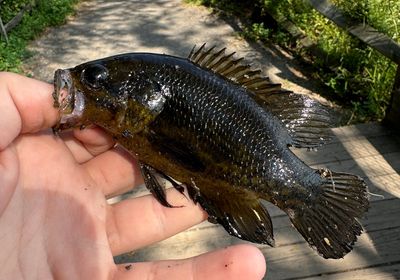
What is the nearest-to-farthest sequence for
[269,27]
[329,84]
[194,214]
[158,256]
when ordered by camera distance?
[194,214] < [158,256] < [329,84] < [269,27]

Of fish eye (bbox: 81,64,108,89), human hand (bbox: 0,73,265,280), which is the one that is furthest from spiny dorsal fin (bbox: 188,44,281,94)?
human hand (bbox: 0,73,265,280)

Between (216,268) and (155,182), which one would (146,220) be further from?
(216,268)

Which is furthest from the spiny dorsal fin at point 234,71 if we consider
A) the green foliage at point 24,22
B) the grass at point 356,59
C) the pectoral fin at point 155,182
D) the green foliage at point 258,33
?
the green foliage at point 258,33

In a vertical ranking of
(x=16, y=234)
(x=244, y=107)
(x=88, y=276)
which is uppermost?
(x=244, y=107)

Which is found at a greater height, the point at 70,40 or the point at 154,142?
the point at 154,142

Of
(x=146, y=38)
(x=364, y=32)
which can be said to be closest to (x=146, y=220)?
(x=364, y=32)

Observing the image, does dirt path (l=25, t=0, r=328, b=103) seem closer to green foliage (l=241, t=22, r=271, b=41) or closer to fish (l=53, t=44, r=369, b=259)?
green foliage (l=241, t=22, r=271, b=41)

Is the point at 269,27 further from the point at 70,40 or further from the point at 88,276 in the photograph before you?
the point at 88,276

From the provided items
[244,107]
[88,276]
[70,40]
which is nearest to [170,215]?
[88,276]
